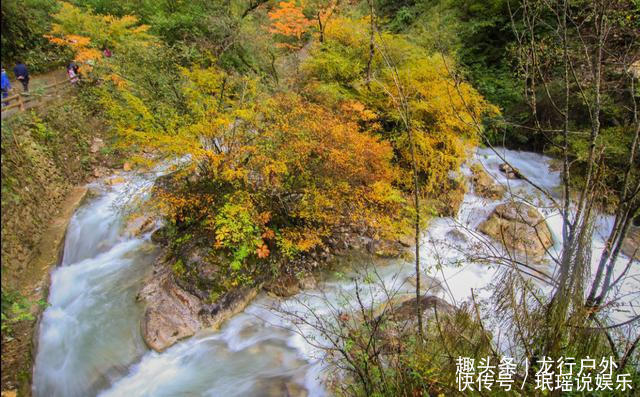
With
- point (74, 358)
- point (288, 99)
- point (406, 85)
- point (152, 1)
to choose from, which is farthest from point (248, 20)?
point (74, 358)

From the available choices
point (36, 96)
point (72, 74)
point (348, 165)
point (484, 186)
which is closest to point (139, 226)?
point (36, 96)

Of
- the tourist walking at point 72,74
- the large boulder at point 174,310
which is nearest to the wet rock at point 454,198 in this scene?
the large boulder at point 174,310

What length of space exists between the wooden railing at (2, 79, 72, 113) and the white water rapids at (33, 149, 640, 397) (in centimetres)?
348

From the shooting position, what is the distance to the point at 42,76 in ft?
43.0

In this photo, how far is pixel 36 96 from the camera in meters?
10.1

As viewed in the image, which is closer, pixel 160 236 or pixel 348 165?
pixel 348 165

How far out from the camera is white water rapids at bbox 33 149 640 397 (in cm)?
579

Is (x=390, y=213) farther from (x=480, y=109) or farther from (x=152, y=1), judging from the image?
(x=152, y=1)

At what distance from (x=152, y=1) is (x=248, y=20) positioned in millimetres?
5006

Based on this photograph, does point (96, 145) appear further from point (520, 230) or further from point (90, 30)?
point (520, 230)

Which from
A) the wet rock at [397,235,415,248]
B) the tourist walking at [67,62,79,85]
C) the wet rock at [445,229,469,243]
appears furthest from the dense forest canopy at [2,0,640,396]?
the wet rock at [445,229,469,243]

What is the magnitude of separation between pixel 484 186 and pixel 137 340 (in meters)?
11.0

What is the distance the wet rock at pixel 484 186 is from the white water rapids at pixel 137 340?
139 inches

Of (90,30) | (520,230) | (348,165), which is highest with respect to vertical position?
(90,30)
